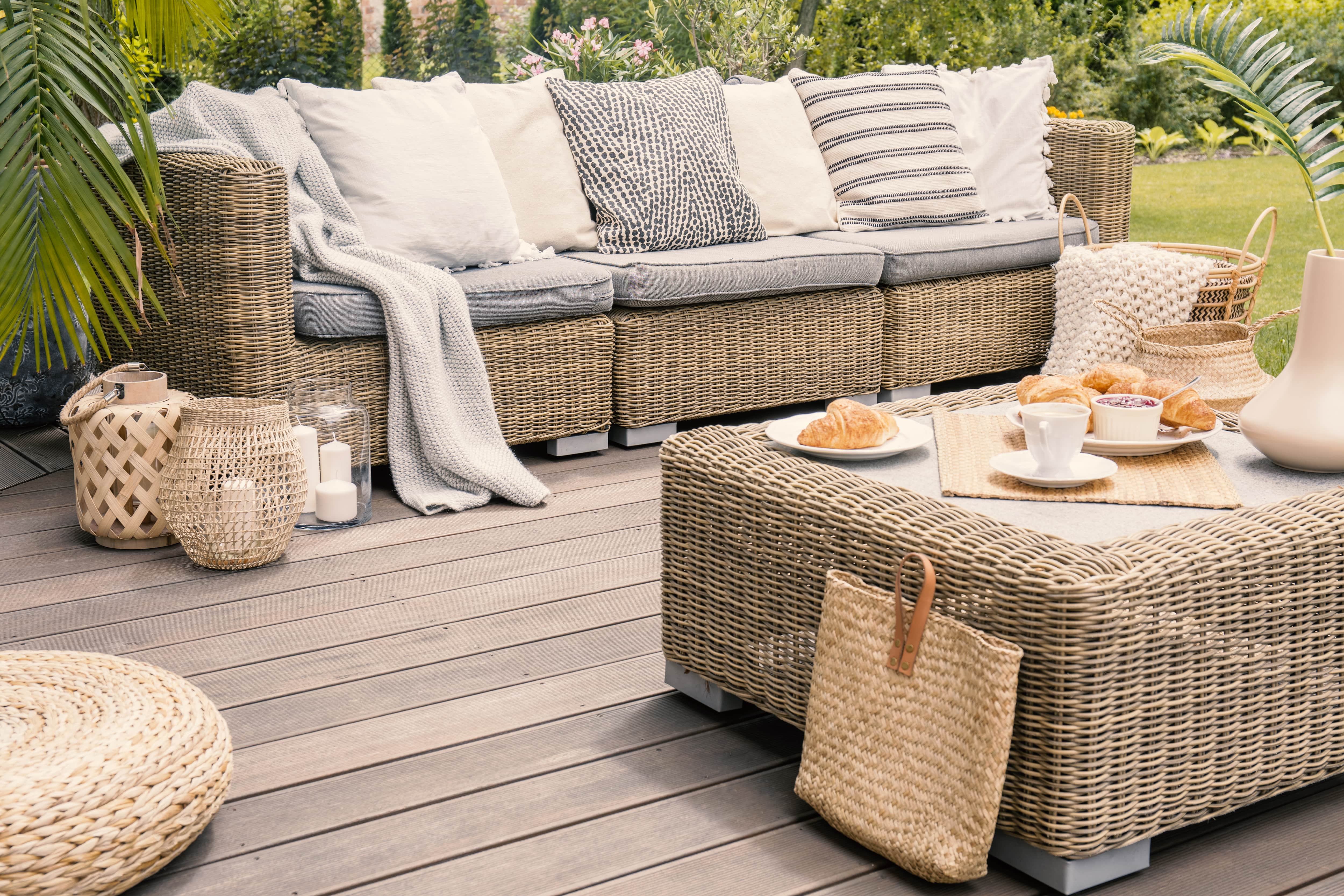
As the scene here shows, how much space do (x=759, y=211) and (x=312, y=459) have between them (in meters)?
1.62

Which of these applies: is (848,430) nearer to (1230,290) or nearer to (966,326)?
(1230,290)

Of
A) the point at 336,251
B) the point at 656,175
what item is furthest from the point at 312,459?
the point at 656,175

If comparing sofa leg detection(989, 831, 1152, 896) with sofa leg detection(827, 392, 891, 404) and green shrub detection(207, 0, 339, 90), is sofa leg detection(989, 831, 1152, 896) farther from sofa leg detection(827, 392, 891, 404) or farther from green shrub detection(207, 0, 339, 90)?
green shrub detection(207, 0, 339, 90)

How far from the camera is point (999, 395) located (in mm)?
2275

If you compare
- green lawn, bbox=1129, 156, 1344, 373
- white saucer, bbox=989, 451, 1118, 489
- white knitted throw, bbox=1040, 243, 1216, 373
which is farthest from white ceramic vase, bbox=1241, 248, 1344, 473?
green lawn, bbox=1129, 156, 1344, 373

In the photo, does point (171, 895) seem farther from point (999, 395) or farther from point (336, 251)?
point (336, 251)

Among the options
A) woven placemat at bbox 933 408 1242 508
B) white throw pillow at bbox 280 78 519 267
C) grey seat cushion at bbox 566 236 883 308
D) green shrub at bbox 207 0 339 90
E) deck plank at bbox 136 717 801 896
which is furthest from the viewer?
green shrub at bbox 207 0 339 90

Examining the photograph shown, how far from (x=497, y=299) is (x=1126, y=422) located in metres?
1.66

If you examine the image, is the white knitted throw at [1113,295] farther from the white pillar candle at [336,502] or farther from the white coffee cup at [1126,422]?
the white pillar candle at [336,502]

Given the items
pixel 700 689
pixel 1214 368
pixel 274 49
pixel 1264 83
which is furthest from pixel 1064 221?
pixel 274 49

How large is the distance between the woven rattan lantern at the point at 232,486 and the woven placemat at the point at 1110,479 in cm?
125

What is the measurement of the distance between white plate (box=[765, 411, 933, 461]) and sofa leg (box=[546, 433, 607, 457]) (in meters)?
1.35

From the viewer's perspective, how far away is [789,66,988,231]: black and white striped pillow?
3.98m

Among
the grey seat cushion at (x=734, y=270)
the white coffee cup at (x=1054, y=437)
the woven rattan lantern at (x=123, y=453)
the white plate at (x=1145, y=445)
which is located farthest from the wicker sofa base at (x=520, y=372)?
the white coffee cup at (x=1054, y=437)
